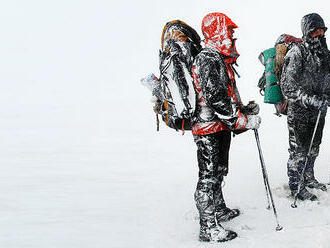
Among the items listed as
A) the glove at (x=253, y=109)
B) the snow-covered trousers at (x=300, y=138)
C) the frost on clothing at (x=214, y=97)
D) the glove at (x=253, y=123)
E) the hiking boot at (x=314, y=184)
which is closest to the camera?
the frost on clothing at (x=214, y=97)

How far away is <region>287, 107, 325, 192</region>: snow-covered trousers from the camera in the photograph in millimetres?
5629

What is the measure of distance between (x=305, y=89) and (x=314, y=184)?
158 cm

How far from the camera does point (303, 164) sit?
5777 mm

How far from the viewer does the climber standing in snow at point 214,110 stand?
4367 millimetres

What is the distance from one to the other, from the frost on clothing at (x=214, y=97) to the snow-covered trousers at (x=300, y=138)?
1420 mm

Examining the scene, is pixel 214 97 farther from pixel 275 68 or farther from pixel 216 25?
pixel 275 68

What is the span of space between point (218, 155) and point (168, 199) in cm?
188

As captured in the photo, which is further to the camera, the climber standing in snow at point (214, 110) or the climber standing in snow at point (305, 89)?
the climber standing in snow at point (305, 89)

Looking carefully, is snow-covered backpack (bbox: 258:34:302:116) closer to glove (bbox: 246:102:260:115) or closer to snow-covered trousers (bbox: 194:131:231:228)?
glove (bbox: 246:102:260:115)

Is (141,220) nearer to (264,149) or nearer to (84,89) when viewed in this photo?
(264,149)

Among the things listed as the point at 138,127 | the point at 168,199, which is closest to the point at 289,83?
the point at 168,199

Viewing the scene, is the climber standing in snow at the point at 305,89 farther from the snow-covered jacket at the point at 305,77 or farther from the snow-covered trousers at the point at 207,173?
the snow-covered trousers at the point at 207,173

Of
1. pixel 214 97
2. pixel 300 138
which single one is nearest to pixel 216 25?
pixel 214 97

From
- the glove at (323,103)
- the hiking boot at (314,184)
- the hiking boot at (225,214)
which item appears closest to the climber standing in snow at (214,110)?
Result: the hiking boot at (225,214)
